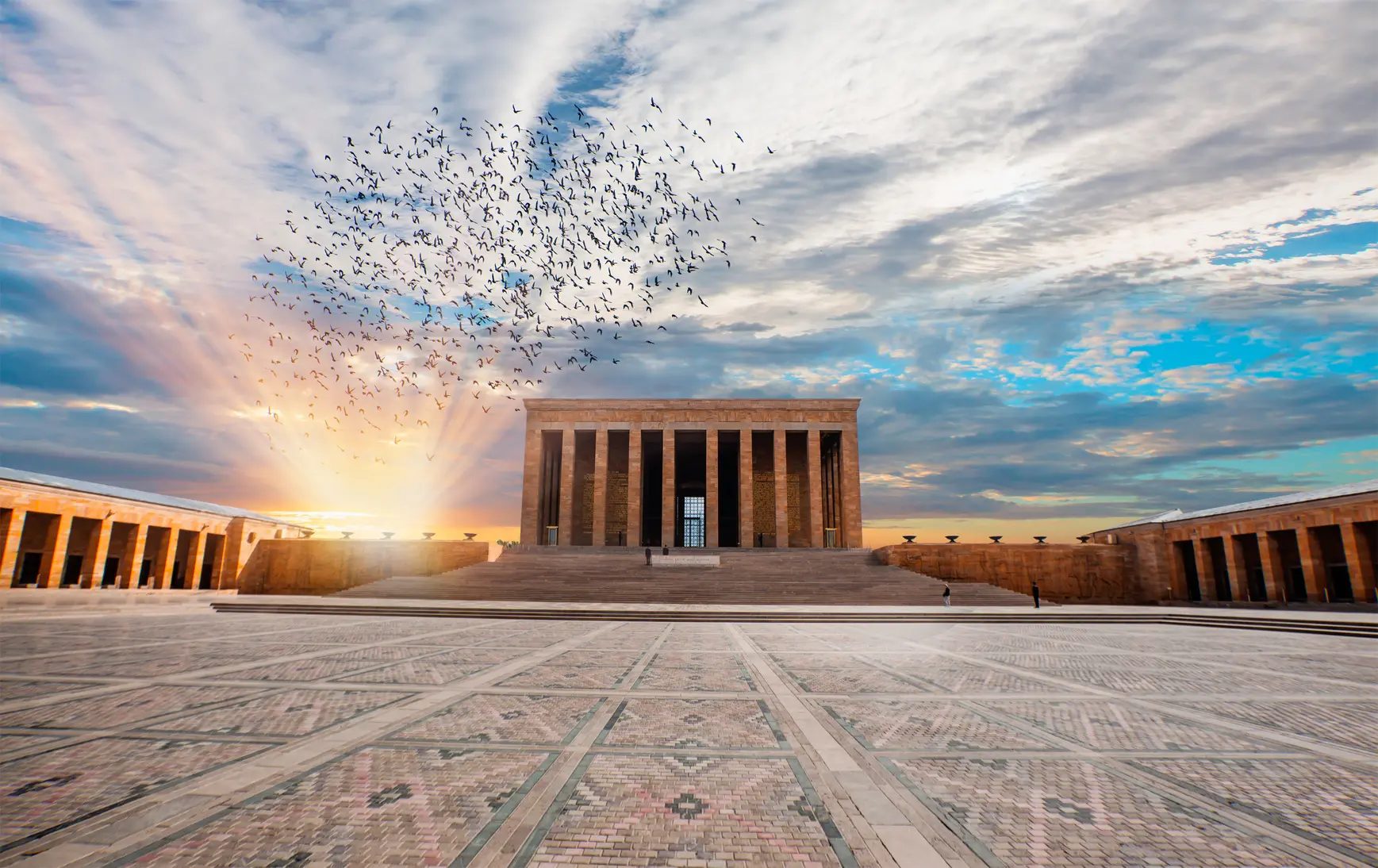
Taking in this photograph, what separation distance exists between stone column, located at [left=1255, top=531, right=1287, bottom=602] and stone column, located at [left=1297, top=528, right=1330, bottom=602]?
1712 mm

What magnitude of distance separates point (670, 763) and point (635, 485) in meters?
41.0

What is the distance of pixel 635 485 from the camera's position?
4578 centimetres

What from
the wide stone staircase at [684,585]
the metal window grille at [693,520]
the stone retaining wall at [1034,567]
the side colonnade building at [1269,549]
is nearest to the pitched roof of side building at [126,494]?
the wide stone staircase at [684,585]

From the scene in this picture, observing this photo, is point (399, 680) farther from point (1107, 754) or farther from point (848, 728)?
point (1107, 754)

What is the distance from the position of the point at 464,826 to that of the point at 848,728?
3.84 metres

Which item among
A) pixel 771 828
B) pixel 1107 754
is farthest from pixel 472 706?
pixel 1107 754

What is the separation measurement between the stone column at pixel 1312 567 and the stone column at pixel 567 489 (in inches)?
1601

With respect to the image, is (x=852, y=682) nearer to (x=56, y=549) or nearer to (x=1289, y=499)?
(x=1289, y=499)

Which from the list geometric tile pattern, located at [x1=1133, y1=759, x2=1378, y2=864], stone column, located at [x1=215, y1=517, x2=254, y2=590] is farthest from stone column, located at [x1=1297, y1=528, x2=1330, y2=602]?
stone column, located at [x1=215, y1=517, x2=254, y2=590]

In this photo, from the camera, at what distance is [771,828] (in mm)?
3756

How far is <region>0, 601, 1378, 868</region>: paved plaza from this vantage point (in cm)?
352

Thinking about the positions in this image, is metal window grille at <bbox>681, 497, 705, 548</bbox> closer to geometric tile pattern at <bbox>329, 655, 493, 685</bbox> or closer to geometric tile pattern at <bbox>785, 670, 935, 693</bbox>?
geometric tile pattern at <bbox>329, 655, 493, 685</bbox>

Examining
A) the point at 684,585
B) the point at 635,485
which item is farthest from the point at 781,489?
the point at 684,585

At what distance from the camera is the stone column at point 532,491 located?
4444 cm
